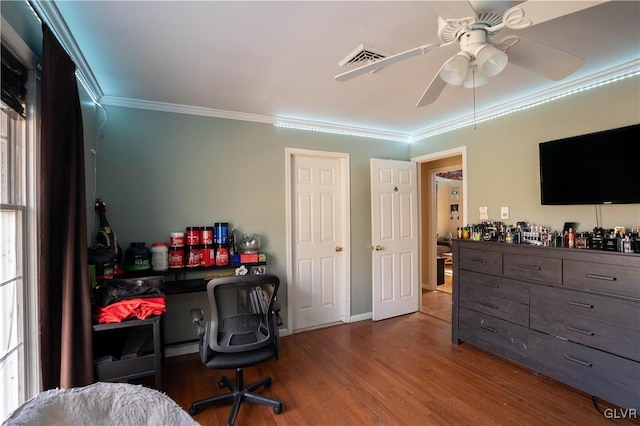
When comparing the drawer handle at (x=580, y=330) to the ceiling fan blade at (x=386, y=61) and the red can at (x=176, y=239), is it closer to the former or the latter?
the ceiling fan blade at (x=386, y=61)

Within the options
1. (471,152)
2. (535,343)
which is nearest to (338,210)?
(471,152)

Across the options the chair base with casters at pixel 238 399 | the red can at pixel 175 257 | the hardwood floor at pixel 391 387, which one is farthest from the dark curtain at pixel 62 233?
the red can at pixel 175 257

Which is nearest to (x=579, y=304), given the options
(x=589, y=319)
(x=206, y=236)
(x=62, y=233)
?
(x=589, y=319)

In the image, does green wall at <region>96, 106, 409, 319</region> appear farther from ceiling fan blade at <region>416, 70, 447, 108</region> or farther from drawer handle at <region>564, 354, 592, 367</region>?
drawer handle at <region>564, 354, 592, 367</region>

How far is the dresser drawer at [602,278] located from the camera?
197cm

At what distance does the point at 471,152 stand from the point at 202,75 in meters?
2.91

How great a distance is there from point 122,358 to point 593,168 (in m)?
3.77

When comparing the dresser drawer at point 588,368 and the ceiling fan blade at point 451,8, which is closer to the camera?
the ceiling fan blade at point 451,8

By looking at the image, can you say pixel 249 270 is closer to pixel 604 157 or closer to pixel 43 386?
pixel 43 386

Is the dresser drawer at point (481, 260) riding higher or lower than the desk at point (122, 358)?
higher

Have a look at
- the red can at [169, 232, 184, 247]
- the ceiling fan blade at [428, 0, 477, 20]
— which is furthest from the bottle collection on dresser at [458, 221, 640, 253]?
the red can at [169, 232, 184, 247]

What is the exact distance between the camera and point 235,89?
2.60 m

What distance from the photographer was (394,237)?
3.96 metres

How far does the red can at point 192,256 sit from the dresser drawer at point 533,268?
2895 mm
